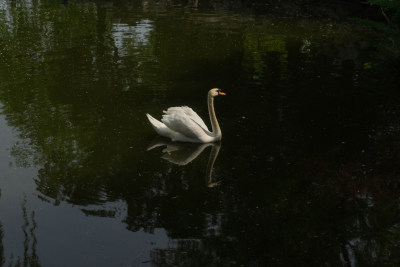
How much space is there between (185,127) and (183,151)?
41cm

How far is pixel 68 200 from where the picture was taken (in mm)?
7223

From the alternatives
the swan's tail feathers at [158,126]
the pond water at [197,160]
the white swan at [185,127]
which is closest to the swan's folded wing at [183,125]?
the white swan at [185,127]

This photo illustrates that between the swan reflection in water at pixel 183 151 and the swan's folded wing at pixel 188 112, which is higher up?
the swan's folded wing at pixel 188 112

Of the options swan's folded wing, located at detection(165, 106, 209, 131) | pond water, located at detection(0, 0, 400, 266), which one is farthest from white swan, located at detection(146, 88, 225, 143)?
pond water, located at detection(0, 0, 400, 266)

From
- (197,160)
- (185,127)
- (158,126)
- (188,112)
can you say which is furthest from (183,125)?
(197,160)

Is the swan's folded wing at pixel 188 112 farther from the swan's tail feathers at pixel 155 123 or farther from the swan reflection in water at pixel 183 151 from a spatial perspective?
the swan reflection in water at pixel 183 151

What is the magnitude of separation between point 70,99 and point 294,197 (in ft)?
19.0

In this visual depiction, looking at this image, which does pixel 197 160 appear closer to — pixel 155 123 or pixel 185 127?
pixel 185 127

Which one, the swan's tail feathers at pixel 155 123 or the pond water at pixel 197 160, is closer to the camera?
the pond water at pixel 197 160

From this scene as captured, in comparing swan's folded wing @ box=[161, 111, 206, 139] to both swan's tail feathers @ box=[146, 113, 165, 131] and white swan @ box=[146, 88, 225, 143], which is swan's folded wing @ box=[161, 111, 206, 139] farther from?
swan's tail feathers @ box=[146, 113, 165, 131]

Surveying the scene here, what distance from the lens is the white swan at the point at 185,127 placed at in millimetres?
9047

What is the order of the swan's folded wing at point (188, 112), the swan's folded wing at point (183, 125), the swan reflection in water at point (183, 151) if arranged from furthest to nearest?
1. the swan's folded wing at point (188, 112)
2. the swan's folded wing at point (183, 125)
3. the swan reflection in water at point (183, 151)

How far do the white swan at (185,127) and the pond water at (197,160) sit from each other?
17 cm

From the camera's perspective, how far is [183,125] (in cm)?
902
